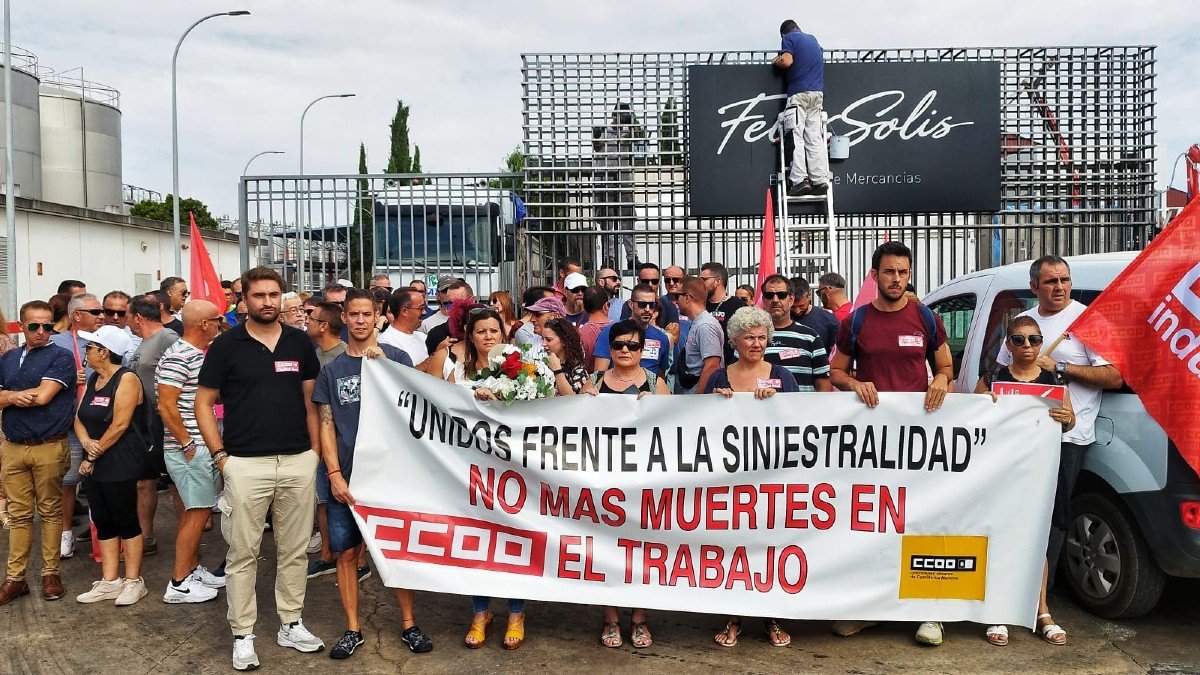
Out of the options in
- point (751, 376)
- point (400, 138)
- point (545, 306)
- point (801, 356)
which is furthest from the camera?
point (400, 138)

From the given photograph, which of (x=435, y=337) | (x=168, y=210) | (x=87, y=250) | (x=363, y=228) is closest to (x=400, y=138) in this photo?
(x=168, y=210)

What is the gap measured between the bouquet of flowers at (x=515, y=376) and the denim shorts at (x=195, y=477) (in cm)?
197

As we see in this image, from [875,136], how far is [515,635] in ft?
30.9

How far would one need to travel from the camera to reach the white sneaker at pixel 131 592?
5.90 m

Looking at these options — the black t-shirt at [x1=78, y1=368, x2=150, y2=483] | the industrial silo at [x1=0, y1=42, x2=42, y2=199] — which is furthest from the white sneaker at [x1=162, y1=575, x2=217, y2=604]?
the industrial silo at [x1=0, y1=42, x2=42, y2=199]

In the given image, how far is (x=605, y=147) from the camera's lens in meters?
12.6

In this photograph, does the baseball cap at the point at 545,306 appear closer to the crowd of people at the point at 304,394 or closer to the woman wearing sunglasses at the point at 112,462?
the crowd of people at the point at 304,394

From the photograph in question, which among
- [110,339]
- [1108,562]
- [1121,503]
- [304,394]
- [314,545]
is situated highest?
[110,339]

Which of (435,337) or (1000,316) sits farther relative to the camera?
(435,337)

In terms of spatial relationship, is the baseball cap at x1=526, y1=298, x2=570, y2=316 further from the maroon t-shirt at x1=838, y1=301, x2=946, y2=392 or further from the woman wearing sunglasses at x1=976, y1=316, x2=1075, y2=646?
the woman wearing sunglasses at x1=976, y1=316, x2=1075, y2=646

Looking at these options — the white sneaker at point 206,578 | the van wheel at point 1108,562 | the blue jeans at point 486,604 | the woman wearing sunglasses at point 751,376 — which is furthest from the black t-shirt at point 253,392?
the van wheel at point 1108,562

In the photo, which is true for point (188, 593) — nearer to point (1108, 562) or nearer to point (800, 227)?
point (1108, 562)

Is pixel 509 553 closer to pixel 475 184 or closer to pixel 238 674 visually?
pixel 238 674

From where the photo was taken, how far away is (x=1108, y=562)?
5254 mm
